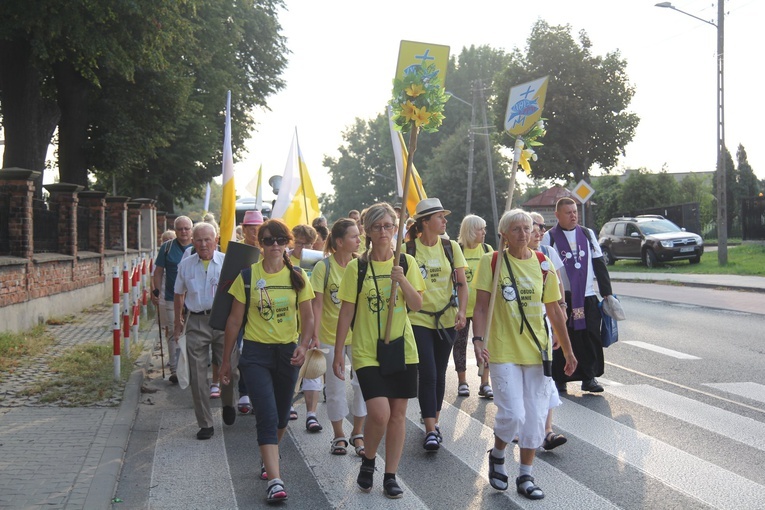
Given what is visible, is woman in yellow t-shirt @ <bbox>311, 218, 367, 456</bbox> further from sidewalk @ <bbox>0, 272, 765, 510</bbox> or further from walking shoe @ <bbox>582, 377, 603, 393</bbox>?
walking shoe @ <bbox>582, 377, 603, 393</bbox>

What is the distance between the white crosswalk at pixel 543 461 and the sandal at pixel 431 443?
8cm

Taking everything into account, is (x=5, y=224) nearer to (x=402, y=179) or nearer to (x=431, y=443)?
(x=402, y=179)

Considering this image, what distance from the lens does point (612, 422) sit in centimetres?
762

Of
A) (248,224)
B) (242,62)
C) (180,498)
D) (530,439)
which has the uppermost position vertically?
(242,62)

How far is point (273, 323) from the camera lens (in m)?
5.96

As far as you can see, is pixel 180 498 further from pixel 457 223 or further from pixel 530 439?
pixel 457 223

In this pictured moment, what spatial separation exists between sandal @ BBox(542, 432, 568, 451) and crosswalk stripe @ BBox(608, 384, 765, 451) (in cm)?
142

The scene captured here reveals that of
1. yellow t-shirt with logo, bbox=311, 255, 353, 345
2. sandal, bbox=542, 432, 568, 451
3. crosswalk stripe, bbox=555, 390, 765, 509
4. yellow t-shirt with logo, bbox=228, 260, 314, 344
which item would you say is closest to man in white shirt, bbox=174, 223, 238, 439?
yellow t-shirt with logo, bbox=311, 255, 353, 345

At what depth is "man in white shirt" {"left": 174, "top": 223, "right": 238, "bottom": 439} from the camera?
751cm

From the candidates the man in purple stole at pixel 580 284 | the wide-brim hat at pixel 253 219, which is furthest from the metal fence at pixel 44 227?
the man in purple stole at pixel 580 284

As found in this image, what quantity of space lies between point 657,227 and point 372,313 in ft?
92.5

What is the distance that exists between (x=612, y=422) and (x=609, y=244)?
2779 cm

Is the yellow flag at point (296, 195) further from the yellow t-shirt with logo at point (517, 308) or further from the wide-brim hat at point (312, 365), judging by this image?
the yellow t-shirt with logo at point (517, 308)

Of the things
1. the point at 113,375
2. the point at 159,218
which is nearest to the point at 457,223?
the point at 159,218
